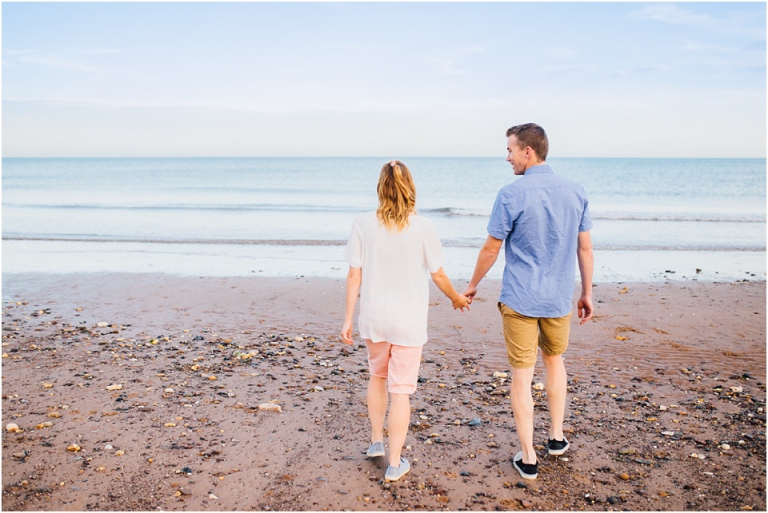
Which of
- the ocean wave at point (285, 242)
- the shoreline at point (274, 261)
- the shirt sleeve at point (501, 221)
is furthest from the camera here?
the ocean wave at point (285, 242)

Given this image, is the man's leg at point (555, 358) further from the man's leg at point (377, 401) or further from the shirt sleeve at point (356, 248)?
the shirt sleeve at point (356, 248)

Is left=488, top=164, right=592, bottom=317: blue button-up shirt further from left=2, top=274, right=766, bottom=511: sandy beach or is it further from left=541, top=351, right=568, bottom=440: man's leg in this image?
left=2, top=274, right=766, bottom=511: sandy beach

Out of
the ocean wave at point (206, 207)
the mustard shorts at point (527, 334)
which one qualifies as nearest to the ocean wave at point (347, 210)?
the ocean wave at point (206, 207)

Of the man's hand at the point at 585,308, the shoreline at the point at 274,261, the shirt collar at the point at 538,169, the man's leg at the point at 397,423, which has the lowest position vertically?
the shoreline at the point at 274,261

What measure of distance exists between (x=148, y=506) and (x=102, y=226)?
1952 centimetres

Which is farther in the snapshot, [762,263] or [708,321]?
[762,263]

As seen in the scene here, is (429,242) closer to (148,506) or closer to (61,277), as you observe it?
(148,506)

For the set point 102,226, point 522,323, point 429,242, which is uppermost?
point 429,242

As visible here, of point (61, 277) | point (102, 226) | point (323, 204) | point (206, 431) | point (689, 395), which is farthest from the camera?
point (323, 204)

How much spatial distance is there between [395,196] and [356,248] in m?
0.43

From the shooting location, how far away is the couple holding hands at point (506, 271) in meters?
3.60

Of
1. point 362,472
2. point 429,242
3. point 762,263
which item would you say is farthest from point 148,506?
point 762,263

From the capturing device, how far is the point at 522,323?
3.80m

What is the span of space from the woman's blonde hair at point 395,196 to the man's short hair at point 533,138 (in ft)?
2.63
